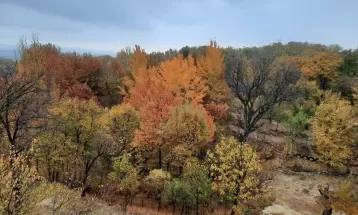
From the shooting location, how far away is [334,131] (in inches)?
1478

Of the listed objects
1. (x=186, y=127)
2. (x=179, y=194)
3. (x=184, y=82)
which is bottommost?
(x=179, y=194)

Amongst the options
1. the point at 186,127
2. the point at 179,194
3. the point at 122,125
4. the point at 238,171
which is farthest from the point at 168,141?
the point at 238,171

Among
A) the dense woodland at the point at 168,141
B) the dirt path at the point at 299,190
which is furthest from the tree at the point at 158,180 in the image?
the dirt path at the point at 299,190

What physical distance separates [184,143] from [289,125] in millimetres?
21806

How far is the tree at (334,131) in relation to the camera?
37.3 metres

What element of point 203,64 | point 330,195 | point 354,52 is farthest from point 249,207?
point 354,52

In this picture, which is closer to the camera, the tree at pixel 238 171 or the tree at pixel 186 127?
the tree at pixel 238 171

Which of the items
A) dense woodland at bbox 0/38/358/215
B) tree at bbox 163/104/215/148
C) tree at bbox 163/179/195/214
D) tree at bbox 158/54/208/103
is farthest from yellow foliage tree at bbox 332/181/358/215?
tree at bbox 158/54/208/103

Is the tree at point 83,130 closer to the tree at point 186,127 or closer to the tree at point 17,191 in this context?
the tree at point 186,127

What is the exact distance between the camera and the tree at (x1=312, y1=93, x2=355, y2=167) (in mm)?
37281

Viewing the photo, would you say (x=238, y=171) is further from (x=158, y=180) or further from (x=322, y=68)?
(x=322, y=68)

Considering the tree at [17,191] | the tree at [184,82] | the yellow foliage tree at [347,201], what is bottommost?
the yellow foliage tree at [347,201]

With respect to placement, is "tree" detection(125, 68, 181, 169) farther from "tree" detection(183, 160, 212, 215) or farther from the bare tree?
the bare tree

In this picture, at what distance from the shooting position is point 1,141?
29953mm
